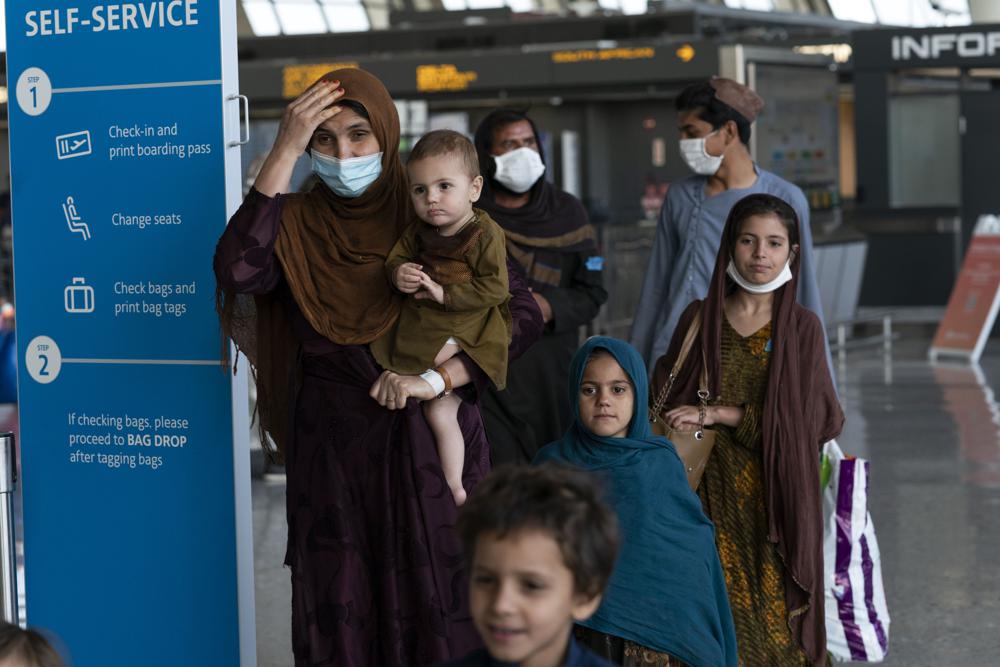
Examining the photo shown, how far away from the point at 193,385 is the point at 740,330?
1.53 meters

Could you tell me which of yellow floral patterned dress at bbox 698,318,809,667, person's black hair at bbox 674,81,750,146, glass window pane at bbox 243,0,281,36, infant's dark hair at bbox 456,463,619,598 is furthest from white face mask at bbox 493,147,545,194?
glass window pane at bbox 243,0,281,36

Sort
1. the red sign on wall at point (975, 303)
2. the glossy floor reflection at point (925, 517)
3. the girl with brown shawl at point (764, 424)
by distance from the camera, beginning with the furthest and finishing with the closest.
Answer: the red sign on wall at point (975, 303) < the glossy floor reflection at point (925, 517) < the girl with brown shawl at point (764, 424)

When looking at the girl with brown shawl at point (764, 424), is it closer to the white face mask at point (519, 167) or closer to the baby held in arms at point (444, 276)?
the white face mask at point (519, 167)

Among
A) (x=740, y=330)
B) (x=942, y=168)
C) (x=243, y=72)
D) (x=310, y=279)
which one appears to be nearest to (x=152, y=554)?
(x=310, y=279)

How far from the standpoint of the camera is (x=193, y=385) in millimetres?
4309

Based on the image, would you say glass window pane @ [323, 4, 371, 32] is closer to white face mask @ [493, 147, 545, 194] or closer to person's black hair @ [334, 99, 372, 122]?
white face mask @ [493, 147, 545, 194]

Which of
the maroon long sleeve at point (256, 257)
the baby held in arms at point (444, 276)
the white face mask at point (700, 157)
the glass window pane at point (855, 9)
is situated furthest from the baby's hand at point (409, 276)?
the glass window pane at point (855, 9)

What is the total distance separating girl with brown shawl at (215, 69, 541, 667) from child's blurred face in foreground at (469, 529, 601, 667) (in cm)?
142

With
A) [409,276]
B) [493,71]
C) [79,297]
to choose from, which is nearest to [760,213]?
[409,276]

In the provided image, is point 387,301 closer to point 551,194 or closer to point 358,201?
point 358,201

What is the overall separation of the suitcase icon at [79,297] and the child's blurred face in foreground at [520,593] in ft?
8.10

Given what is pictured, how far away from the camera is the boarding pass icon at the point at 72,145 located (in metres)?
4.39

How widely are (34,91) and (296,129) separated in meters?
1.21

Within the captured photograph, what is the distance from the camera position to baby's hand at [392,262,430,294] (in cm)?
354
